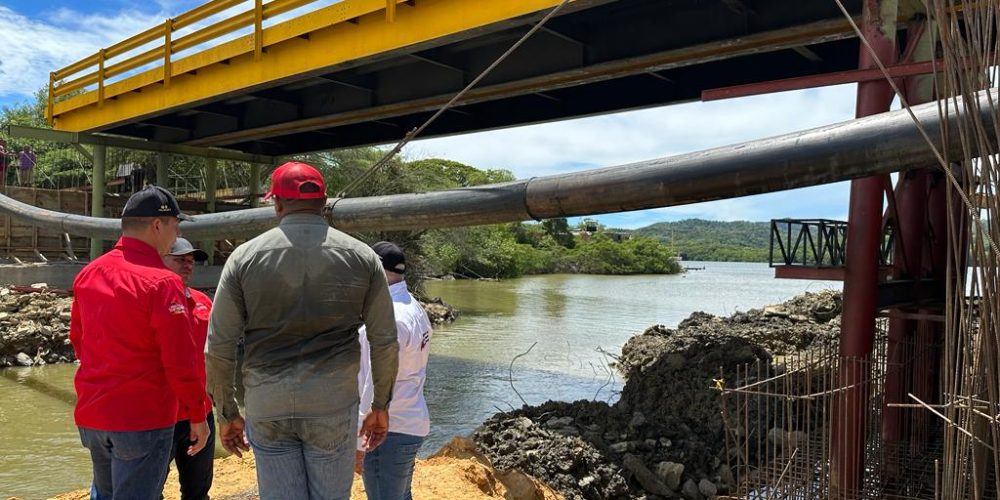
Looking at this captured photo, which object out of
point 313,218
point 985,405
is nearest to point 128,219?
point 313,218

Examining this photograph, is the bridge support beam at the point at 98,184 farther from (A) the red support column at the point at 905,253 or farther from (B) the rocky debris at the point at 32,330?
(A) the red support column at the point at 905,253

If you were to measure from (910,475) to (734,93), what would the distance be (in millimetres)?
3814

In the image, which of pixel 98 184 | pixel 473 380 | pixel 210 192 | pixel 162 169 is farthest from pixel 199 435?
pixel 162 169

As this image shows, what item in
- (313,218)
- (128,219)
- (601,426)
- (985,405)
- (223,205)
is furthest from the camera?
(223,205)

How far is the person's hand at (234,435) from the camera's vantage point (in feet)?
8.93

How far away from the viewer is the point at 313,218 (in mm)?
2754

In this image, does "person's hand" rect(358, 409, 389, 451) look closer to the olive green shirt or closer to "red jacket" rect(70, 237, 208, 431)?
the olive green shirt

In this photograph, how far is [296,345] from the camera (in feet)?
8.57

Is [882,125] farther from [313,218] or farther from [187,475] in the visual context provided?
[187,475]

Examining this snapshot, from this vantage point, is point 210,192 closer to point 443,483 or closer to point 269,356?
point 443,483

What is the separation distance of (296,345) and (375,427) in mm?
541

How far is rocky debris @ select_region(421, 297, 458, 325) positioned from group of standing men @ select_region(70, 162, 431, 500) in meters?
16.5

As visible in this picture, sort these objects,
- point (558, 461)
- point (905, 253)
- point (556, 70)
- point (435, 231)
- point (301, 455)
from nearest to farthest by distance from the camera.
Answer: point (301, 455), point (558, 461), point (905, 253), point (556, 70), point (435, 231)

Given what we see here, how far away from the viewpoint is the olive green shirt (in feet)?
8.50
